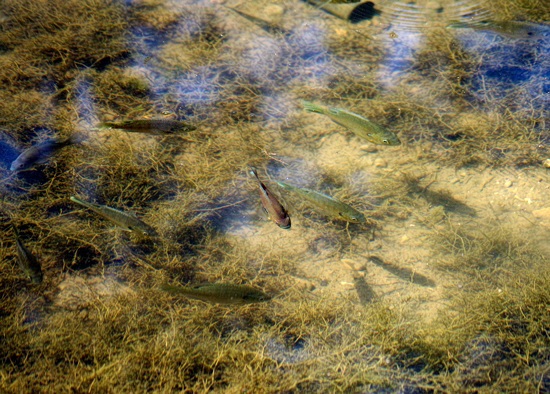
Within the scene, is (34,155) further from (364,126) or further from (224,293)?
(364,126)

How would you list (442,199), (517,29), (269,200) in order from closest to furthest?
(269,200)
(442,199)
(517,29)

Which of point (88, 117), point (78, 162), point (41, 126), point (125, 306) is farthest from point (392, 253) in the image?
point (41, 126)

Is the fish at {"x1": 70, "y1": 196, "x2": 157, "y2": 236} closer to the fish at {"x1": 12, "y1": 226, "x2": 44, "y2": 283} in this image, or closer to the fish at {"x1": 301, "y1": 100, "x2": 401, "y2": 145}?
the fish at {"x1": 12, "y1": 226, "x2": 44, "y2": 283}

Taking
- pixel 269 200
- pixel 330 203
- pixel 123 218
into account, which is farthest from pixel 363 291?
pixel 123 218

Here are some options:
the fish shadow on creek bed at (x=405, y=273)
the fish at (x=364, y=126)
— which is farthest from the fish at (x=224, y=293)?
the fish at (x=364, y=126)

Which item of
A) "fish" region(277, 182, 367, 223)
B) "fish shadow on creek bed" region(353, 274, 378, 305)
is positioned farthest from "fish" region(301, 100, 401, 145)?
"fish shadow on creek bed" region(353, 274, 378, 305)
